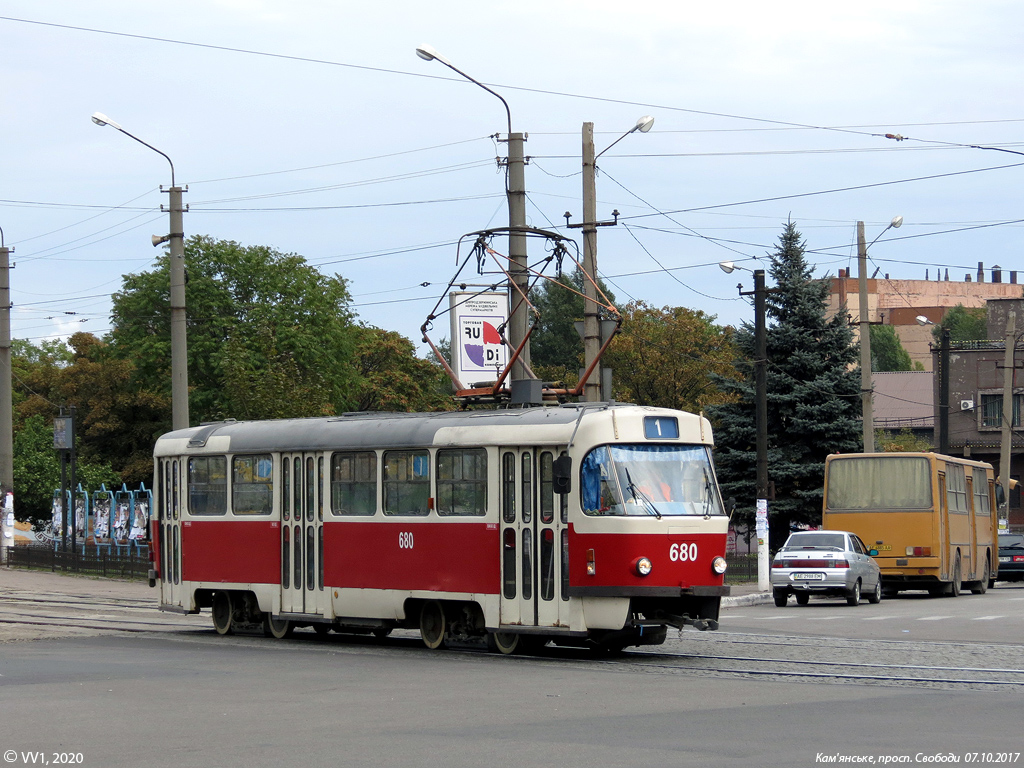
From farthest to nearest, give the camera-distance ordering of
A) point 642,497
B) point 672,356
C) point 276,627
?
point 672,356 < point 276,627 < point 642,497

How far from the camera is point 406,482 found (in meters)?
18.4

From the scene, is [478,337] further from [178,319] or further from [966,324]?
[966,324]

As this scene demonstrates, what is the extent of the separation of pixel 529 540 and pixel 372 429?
2.98 metres

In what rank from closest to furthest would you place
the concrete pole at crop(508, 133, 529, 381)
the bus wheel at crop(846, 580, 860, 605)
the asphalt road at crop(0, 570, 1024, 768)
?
the asphalt road at crop(0, 570, 1024, 768) → the concrete pole at crop(508, 133, 529, 381) → the bus wheel at crop(846, 580, 860, 605)

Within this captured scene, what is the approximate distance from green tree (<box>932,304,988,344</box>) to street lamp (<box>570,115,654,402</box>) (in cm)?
9268

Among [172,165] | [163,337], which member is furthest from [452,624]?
[163,337]

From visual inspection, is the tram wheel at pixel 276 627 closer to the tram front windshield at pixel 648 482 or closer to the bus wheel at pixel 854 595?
the tram front windshield at pixel 648 482

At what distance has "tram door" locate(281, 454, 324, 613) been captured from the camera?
63.3ft

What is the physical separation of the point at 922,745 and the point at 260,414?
2866 centimetres

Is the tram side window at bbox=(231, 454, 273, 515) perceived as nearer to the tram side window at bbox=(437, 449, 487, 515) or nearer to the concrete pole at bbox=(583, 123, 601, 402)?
the tram side window at bbox=(437, 449, 487, 515)

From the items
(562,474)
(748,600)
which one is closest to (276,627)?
(562,474)

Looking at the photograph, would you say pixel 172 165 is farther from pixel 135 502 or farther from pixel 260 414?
pixel 135 502

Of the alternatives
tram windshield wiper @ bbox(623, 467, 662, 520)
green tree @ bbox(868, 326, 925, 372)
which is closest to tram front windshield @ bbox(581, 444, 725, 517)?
tram windshield wiper @ bbox(623, 467, 662, 520)

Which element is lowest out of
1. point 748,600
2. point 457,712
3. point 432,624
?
point 748,600
